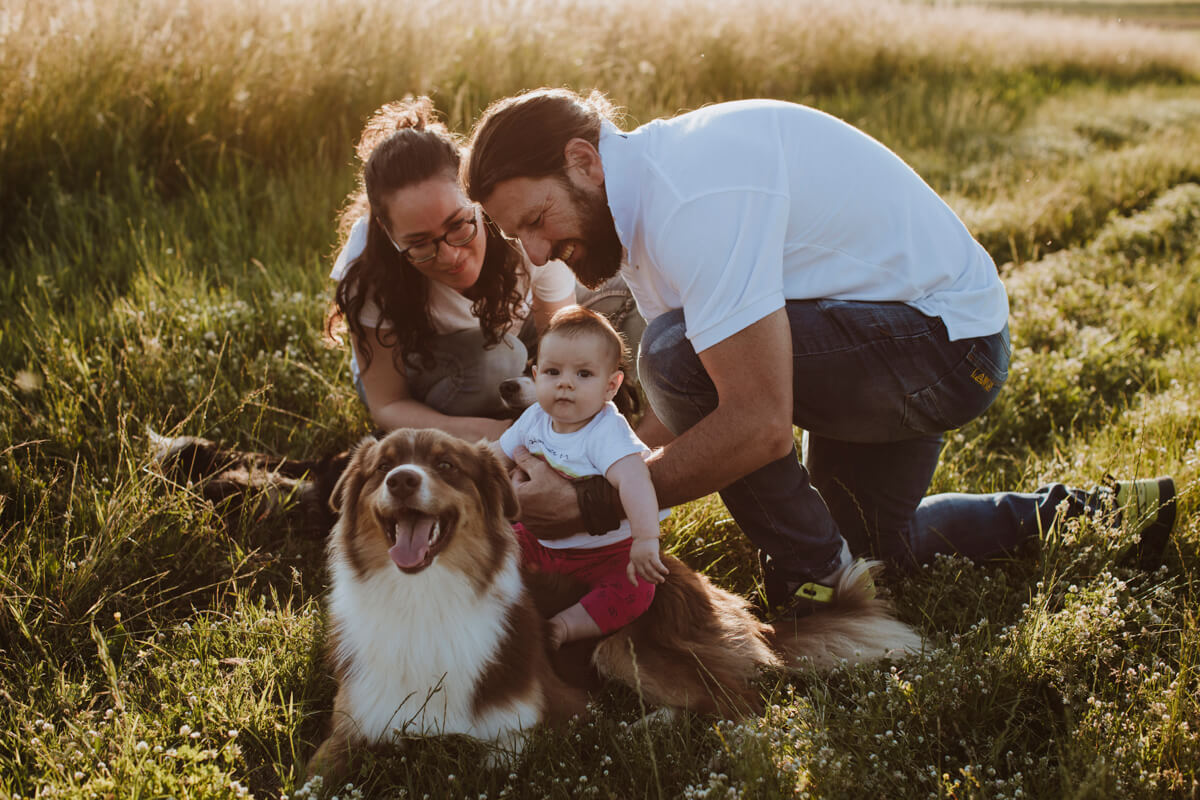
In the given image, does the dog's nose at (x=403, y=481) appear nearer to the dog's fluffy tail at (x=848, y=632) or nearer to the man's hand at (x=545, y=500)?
the man's hand at (x=545, y=500)

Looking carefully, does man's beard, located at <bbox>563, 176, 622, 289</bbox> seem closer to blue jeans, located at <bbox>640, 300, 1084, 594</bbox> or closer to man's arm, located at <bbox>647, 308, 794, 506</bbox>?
blue jeans, located at <bbox>640, 300, 1084, 594</bbox>

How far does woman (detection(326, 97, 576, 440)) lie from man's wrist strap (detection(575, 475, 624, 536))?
1.00 m

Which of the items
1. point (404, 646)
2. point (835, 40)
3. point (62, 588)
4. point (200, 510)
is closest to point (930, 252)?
point (404, 646)

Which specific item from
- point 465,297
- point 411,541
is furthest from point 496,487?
point 465,297

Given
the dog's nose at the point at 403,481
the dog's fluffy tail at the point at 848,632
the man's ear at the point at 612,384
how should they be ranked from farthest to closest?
the man's ear at the point at 612,384 < the dog's fluffy tail at the point at 848,632 < the dog's nose at the point at 403,481

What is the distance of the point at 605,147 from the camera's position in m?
2.67

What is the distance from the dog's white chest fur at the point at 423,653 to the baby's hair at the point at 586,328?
845mm

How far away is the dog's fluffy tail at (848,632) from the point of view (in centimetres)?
278

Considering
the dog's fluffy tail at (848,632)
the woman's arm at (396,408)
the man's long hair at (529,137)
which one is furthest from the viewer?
the woman's arm at (396,408)

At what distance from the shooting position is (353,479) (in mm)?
2822

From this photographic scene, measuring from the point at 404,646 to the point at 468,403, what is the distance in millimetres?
1741

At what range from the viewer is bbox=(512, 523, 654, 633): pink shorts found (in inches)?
114

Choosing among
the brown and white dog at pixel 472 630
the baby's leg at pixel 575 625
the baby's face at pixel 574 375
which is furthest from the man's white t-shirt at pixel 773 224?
the baby's leg at pixel 575 625

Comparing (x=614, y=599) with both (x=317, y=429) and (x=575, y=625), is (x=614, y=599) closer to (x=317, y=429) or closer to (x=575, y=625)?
(x=575, y=625)
